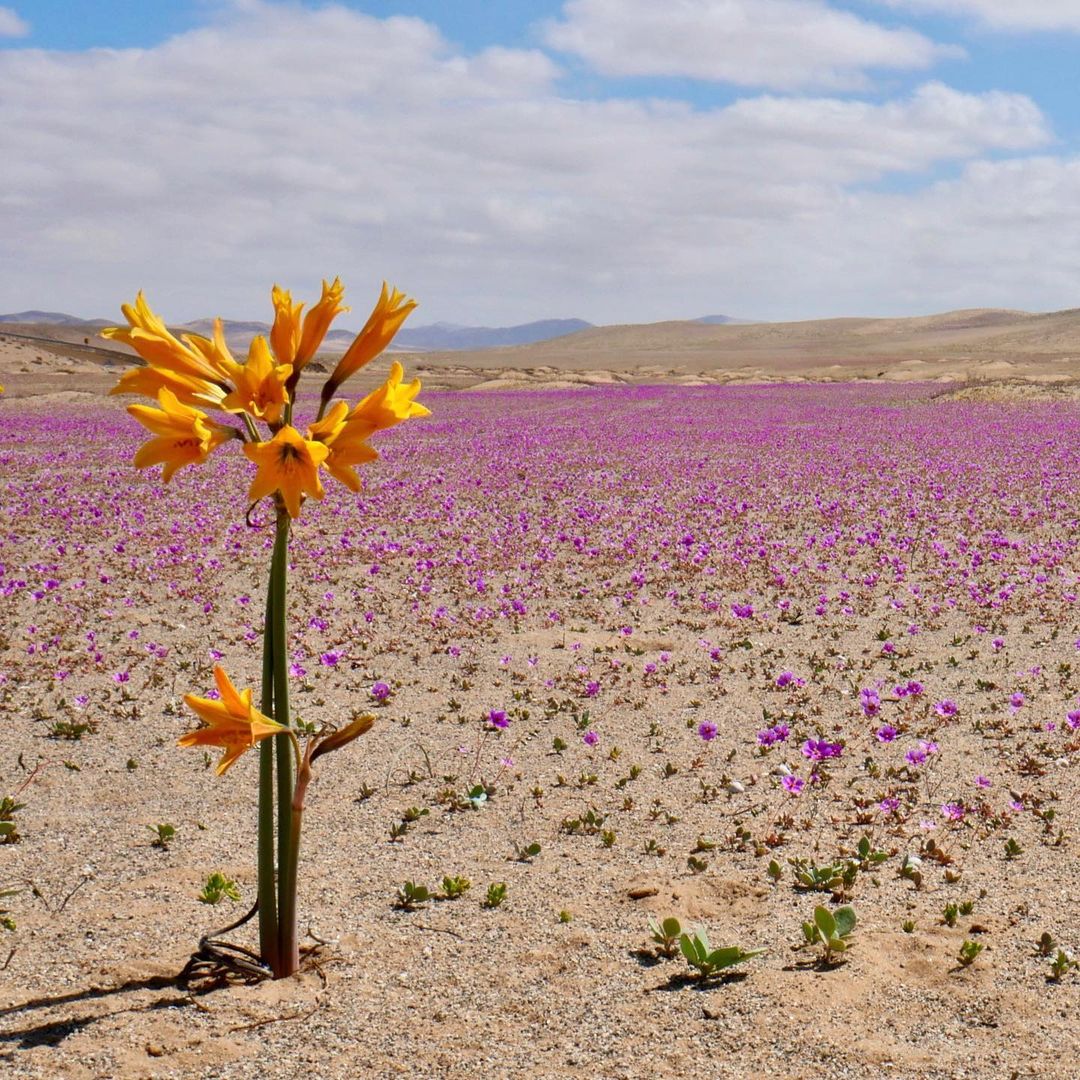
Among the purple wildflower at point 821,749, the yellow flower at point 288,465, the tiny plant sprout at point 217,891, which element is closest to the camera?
the yellow flower at point 288,465

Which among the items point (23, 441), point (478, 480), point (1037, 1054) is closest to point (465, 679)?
point (1037, 1054)

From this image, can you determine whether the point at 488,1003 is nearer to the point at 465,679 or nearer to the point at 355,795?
the point at 355,795

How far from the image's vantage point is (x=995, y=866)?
515 centimetres

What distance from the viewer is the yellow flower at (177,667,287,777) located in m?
3.22

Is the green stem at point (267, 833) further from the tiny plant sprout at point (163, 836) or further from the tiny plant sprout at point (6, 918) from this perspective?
the tiny plant sprout at point (163, 836)

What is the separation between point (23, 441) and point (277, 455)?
27.0 meters

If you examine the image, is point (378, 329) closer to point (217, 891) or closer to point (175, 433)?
point (175, 433)

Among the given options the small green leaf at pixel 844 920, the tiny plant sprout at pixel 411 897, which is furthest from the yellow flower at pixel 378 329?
the small green leaf at pixel 844 920

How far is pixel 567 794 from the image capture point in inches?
246

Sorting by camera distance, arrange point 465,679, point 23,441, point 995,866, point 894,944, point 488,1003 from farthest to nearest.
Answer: point 23,441, point 465,679, point 995,866, point 894,944, point 488,1003

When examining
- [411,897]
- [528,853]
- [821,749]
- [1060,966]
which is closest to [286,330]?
[411,897]

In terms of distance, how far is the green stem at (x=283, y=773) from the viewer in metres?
3.40

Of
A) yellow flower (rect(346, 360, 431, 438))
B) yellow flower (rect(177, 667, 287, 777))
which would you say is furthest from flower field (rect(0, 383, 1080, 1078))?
yellow flower (rect(177, 667, 287, 777))

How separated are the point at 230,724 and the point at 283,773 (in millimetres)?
440
